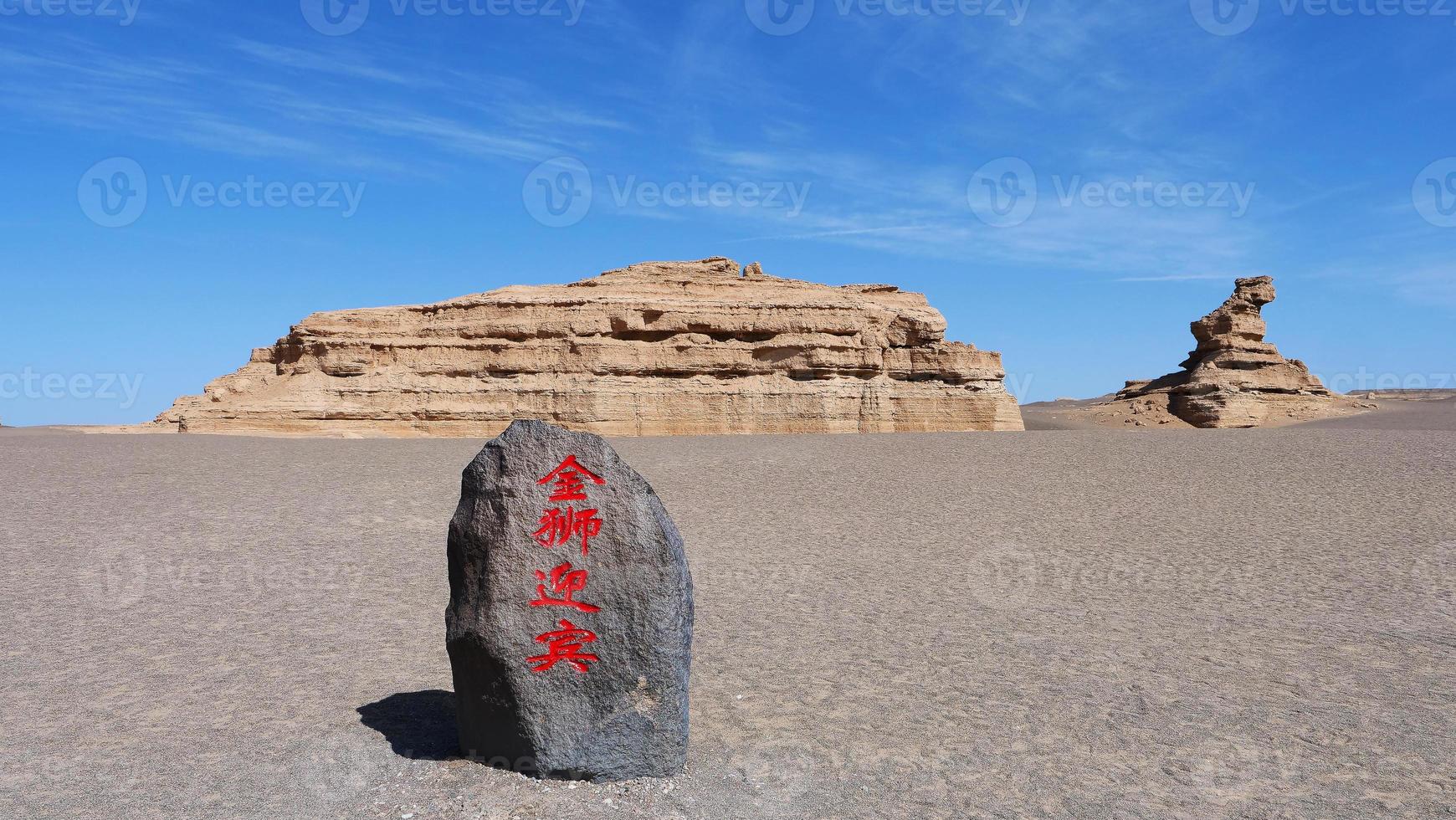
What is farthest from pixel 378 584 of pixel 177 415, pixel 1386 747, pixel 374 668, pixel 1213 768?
pixel 177 415

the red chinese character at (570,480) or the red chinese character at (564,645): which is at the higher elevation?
the red chinese character at (570,480)

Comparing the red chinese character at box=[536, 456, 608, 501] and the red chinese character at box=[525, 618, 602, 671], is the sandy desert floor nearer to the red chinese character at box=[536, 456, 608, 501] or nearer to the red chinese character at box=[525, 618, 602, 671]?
the red chinese character at box=[525, 618, 602, 671]

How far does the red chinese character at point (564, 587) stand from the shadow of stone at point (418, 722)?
3.61ft

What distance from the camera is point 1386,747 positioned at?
17.1 feet

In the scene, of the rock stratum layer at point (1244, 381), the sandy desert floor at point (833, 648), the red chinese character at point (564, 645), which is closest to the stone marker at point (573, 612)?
the red chinese character at point (564, 645)

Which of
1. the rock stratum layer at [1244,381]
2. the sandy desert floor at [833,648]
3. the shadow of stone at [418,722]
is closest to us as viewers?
the sandy desert floor at [833,648]

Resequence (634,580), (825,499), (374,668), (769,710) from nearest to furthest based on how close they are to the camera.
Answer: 1. (634,580)
2. (769,710)
3. (374,668)
4. (825,499)

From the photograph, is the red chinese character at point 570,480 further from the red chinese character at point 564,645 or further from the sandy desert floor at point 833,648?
the sandy desert floor at point 833,648

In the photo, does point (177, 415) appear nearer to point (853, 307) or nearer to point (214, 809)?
point (853, 307)

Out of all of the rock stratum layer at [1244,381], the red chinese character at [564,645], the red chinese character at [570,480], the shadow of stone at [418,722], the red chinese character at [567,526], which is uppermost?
the rock stratum layer at [1244,381]

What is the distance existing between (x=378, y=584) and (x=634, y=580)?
5.57 metres

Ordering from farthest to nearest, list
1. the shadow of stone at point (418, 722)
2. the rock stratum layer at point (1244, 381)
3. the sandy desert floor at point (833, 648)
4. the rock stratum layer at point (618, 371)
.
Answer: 1. the rock stratum layer at point (1244, 381)
2. the rock stratum layer at point (618, 371)
3. the shadow of stone at point (418, 722)
4. the sandy desert floor at point (833, 648)

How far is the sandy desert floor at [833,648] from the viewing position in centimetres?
470

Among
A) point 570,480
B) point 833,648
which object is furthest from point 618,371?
point 570,480
